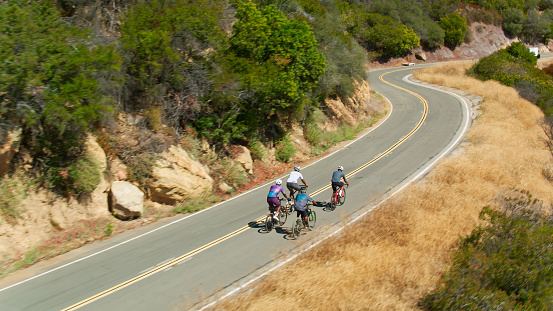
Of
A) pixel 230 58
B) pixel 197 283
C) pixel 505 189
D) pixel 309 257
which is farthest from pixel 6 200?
pixel 505 189

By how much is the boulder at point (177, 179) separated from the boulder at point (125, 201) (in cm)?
98

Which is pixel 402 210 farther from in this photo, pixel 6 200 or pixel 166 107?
pixel 6 200

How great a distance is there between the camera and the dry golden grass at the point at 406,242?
401 inches

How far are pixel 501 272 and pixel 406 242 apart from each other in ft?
9.66

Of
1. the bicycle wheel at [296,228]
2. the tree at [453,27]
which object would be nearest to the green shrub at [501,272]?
the bicycle wheel at [296,228]

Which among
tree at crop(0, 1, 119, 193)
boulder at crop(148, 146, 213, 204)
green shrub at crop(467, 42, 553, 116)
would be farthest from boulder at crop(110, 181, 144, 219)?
green shrub at crop(467, 42, 553, 116)

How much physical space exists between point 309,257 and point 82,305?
600 centimetres

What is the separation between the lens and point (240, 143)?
2220cm

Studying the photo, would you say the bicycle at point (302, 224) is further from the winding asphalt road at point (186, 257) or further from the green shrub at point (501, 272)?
the green shrub at point (501, 272)

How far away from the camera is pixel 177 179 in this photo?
17141 mm

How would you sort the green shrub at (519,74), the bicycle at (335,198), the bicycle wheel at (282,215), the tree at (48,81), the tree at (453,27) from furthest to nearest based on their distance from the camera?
the tree at (453,27), the green shrub at (519,74), the bicycle at (335,198), the bicycle wheel at (282,215), the tree at (48,81)

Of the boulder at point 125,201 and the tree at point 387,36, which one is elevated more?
the tree at point 387,36

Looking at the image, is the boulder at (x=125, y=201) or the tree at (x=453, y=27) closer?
the boulder at (x=125, y=201)

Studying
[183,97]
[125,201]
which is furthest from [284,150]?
[125,201]
